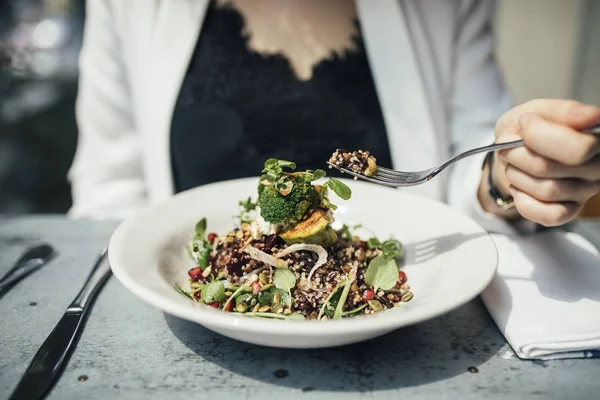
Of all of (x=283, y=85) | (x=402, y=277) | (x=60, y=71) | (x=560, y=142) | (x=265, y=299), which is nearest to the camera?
(x=560, y=142)

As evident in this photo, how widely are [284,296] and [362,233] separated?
0.37m

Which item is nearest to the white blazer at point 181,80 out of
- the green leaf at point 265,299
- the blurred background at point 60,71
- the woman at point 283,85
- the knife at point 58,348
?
the woman at point 283,85

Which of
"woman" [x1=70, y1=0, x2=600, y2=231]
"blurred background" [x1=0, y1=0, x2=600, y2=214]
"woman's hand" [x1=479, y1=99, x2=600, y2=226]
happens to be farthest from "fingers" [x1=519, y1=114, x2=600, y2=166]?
"blurred background" [x1=0, y1=0, x2=600, y2=214]

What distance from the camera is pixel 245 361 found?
78 centimetres

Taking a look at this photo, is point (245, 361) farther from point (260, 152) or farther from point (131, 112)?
point (131, 112)

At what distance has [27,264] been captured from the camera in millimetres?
1090

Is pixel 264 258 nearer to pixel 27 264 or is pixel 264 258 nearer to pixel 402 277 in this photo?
pixel 402 277

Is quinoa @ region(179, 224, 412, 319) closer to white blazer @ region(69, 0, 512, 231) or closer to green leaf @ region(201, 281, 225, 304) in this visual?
green leaf @ region(201, 281, 225, 304)

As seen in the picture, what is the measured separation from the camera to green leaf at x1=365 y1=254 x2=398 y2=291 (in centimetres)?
87

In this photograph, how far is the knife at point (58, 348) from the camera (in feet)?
2.32

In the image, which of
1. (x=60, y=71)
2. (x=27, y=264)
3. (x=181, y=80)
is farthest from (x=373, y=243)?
(x=60, y=71)

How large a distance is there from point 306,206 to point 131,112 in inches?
48.1

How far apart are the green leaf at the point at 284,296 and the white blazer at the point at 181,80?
90cm

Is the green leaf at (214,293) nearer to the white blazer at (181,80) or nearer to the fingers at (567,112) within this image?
the fingers at (567,112)
